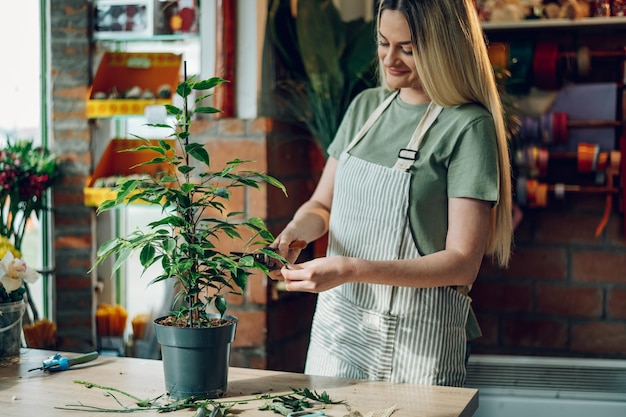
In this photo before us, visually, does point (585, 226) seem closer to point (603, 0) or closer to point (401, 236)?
point (603, 0)

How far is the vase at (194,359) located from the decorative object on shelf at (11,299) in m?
0.44

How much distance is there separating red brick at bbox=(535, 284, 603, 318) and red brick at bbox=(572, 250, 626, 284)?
48mm

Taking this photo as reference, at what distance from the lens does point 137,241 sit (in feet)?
5.17

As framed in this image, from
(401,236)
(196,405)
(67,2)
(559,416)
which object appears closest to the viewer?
(196,405)

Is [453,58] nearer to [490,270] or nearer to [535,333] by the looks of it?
[490,270]

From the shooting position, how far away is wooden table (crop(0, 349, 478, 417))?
60.0 inches

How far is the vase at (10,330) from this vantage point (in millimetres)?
1859

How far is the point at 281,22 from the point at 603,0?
1116 millimetres

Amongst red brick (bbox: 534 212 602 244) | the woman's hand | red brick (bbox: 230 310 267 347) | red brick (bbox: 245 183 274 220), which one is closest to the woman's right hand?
the woman's hand

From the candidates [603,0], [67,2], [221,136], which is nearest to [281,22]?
[221,136]

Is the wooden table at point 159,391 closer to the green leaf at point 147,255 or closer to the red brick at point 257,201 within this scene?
the green leaf at point 147,255

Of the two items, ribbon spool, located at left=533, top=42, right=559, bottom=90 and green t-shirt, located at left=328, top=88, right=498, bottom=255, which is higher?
ribbon spool, located at left=533, top=42, right=559, bottom=90

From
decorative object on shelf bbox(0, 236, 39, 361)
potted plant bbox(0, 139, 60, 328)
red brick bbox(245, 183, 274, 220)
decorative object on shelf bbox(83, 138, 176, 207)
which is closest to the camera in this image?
decorative object on shelf bbox(0, 236, 39, 361)

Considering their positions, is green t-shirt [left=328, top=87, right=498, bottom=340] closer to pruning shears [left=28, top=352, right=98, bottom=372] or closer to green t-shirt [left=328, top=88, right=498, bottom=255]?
green t-shirt [left=328, top=88, right=498, bottom=255]
